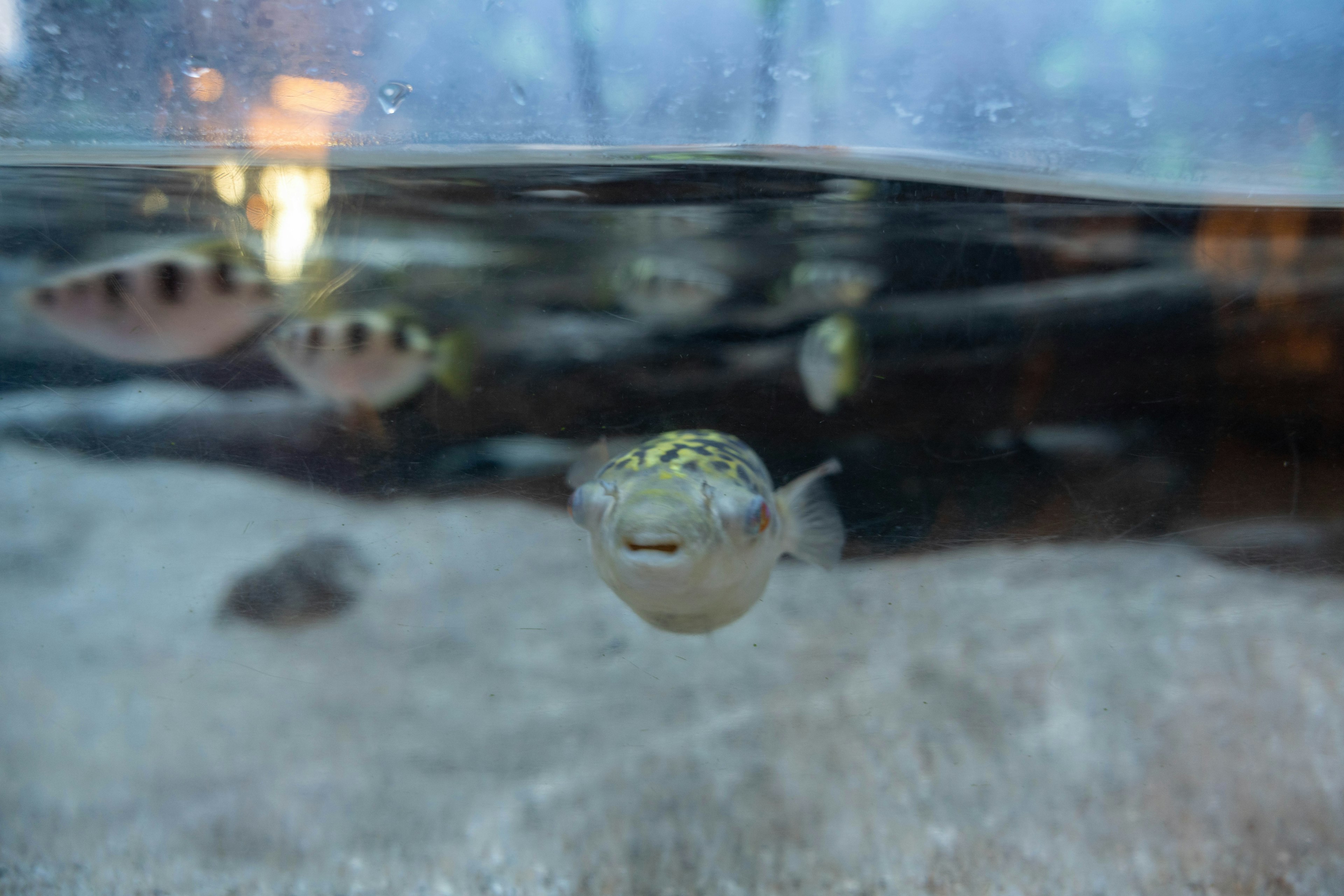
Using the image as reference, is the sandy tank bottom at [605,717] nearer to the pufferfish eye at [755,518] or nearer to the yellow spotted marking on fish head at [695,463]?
the yellow spotted marking on fish head at [695,463]

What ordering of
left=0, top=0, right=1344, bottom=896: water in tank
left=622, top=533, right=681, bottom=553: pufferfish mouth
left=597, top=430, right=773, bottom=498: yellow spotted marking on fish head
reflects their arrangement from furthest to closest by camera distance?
1. left=0, top=0, right=1344, bottom=896: water in tank
2. left=597, top=430, right=773, bottom=498: yellow spotted marking on fish head
3. left=622, top=533, right=681, bottom=553: pufferfish mouth

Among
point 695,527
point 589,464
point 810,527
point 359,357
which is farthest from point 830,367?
point 359,357

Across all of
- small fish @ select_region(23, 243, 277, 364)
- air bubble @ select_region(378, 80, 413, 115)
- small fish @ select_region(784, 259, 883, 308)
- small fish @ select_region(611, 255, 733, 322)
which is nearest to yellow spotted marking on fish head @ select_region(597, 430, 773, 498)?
small fish @ select_region(611, 255, 733, 322)

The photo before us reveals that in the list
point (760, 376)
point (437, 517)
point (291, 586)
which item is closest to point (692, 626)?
point (437, 517)

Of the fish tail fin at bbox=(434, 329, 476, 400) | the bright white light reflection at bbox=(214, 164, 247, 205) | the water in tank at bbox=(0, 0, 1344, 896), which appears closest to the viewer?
the water in tank at bbox=(0, 0, 1344, 896)

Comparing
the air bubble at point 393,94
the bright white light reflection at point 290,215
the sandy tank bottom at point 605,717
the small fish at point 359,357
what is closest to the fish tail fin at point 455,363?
the small fish at point 359,357

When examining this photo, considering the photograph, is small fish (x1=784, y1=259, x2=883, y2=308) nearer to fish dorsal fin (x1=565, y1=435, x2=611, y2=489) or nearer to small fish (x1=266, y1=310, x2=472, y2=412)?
fish dorsal fin (x1=565, y1=435, x2=611, y2=489)

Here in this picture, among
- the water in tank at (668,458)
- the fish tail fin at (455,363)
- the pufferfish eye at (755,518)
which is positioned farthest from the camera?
the fish tail fin at (455,363)
